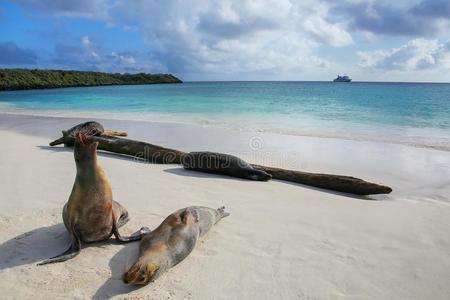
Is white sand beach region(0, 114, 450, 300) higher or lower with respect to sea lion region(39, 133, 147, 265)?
lower

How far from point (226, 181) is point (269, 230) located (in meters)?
2.50

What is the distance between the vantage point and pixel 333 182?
252 inches

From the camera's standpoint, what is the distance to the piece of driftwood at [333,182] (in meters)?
6.03

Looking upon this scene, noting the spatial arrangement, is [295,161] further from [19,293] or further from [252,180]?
[19,293]

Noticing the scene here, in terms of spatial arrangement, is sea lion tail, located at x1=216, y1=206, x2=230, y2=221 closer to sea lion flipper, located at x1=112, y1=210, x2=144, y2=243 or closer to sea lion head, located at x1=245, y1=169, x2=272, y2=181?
sea lion flipper, located at x1=112, y1=210, x2=144, y2=243

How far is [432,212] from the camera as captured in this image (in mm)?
5137

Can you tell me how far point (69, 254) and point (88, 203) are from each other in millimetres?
504

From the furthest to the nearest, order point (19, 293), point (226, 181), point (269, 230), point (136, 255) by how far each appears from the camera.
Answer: point (226, 181), point (269, 230), point (136, 255), point (19, 293)

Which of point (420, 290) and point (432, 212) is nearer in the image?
point (420, 290)

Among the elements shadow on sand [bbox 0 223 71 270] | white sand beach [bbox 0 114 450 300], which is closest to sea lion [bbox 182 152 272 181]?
white sand beach [bbox 0 114 450 300]

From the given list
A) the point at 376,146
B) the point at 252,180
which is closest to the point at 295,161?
the point at 252,180

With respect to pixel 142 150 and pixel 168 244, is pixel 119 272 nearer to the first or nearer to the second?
pixel 168 244

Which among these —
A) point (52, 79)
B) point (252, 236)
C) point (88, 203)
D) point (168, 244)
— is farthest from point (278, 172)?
point (52, 79)

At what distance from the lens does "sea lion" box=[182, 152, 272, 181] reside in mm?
6938
